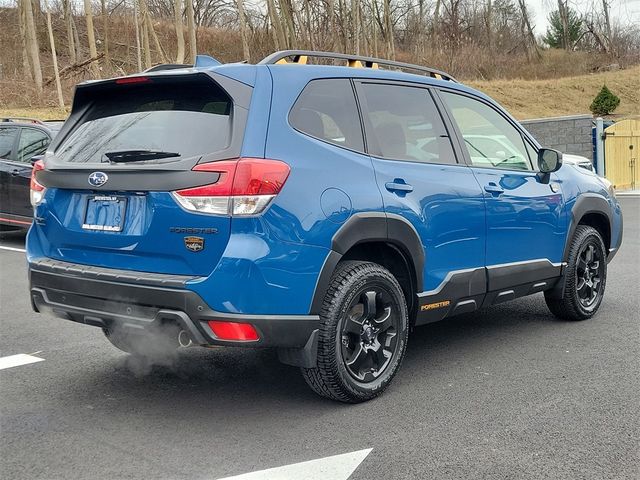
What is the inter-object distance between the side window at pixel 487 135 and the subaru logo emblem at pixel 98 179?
2385 millimetres

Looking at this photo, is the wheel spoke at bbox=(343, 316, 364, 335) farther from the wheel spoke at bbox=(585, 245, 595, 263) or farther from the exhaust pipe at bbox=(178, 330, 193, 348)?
the wheel spoke at bbox=(585, 245, 595, 263)

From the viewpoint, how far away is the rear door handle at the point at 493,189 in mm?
4879

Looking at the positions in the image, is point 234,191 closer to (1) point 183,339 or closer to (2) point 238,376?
(1) point 183,339

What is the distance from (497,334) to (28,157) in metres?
7.59

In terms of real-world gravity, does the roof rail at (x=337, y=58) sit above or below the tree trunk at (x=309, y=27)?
below

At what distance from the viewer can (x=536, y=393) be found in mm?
4238

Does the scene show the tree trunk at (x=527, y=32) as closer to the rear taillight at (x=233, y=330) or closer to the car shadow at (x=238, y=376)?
the car shadow at (x=238, y=376)

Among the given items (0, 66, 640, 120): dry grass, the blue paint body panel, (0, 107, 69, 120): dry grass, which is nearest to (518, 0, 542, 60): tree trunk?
(0, 66, 640, 120): dry grass

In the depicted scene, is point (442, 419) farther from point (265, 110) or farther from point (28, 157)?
point (28, 157)

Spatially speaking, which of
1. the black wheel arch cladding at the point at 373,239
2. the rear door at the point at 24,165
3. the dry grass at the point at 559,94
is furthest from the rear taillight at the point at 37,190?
the dry grass at the point at 559,94

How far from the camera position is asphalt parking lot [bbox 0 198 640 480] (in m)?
3.30

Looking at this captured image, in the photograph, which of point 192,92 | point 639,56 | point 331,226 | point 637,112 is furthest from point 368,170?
point 639,56

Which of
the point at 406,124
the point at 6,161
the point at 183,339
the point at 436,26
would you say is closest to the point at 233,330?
the point at 183,339

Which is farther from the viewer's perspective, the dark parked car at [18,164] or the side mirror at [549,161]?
the dark parked car at [18,164]
